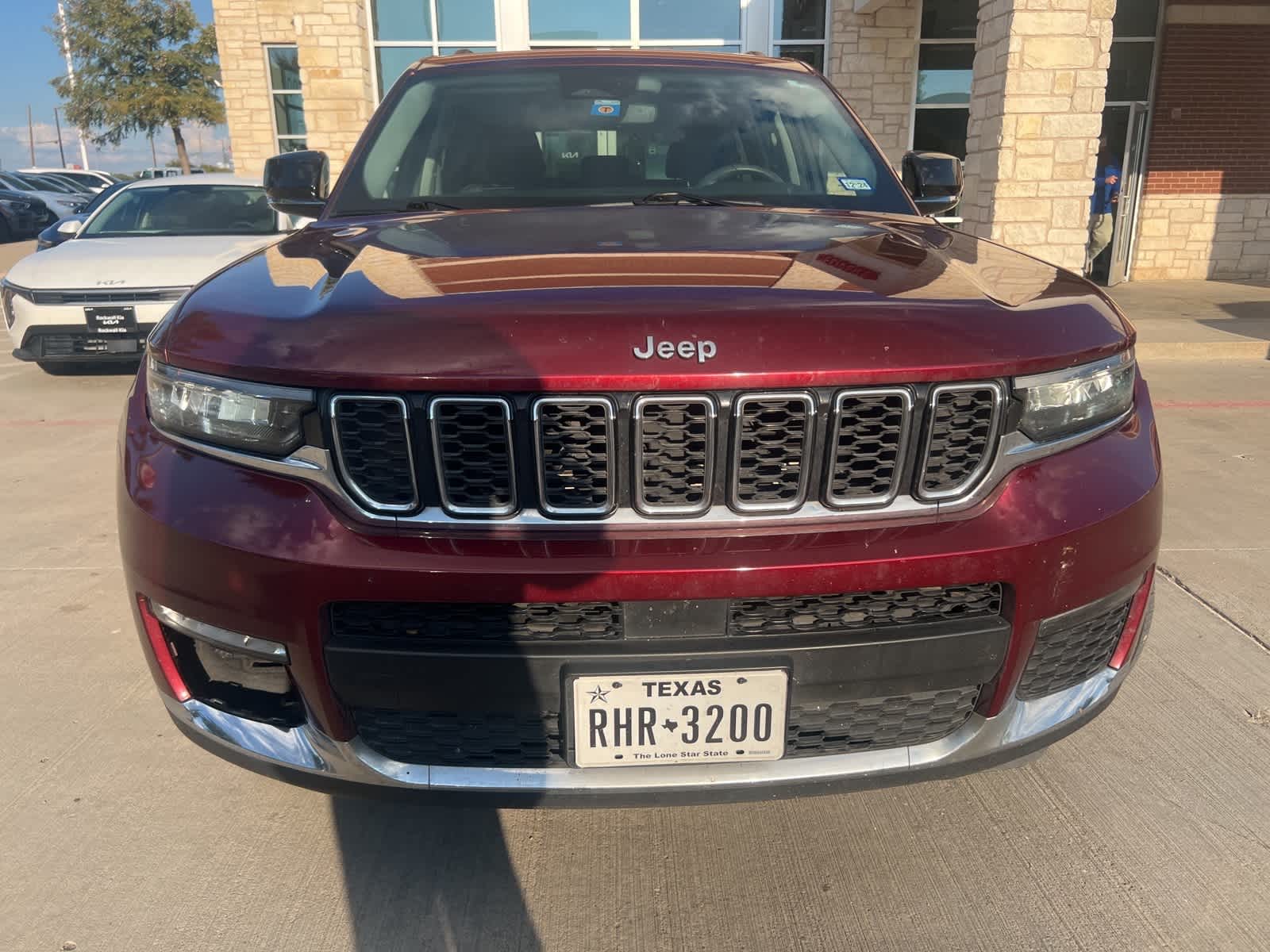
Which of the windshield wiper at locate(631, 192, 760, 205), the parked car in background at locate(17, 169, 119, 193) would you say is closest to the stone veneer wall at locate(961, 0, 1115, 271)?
the windshield wiper at locate(631, 192, 760, 205)

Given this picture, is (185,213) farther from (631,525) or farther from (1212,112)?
(1212,112)

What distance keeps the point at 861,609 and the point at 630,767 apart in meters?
0.48

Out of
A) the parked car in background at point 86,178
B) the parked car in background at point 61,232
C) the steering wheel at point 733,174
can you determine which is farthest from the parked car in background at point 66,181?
the steering wheel at point 733,174

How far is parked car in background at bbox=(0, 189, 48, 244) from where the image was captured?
833 inches

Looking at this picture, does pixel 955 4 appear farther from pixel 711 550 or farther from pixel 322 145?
pixel 711 550

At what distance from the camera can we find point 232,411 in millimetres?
1705

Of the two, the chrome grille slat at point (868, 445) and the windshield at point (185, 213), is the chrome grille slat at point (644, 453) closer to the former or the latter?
the chrome grille slat at point (868, 445)

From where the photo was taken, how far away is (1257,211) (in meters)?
13.0

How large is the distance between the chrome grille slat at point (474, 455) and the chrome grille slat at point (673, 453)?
212 mm

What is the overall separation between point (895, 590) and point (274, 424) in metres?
1.09

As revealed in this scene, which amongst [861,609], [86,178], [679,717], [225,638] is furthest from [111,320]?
[86,178]

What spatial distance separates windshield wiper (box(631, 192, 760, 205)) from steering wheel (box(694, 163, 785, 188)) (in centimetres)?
17

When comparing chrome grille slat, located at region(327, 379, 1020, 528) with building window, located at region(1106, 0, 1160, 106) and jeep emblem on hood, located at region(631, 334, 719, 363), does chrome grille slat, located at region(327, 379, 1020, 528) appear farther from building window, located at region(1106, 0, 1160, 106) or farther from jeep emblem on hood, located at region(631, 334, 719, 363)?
building window, located at region(1106, 0, 1160, 106)

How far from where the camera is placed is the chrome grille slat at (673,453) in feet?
5.21
